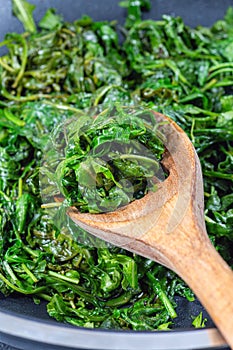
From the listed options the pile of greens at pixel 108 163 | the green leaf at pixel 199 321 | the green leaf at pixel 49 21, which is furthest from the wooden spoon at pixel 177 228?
the green leaf at pixel 49 21

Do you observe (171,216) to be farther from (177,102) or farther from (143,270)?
(177,102)

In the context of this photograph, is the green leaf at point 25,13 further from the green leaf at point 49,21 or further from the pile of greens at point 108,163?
the pile of greens at point 108,163

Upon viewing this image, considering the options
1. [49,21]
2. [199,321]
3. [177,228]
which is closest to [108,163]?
[177,228]

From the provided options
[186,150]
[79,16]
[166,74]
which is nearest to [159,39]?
[166,74]

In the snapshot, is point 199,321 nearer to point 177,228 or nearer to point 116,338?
point 177,228

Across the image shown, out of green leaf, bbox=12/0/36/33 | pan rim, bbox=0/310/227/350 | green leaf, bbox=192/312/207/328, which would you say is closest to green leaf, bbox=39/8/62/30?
green leaf, bbox=12/0/36/33
